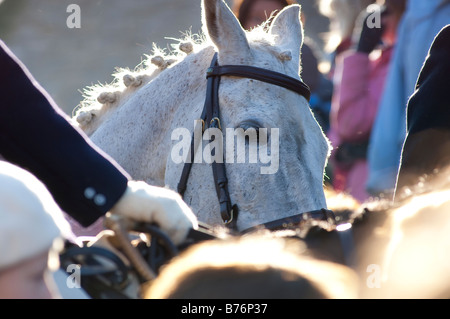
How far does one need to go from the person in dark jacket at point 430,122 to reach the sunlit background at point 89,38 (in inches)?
423

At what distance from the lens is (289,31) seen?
3.52m

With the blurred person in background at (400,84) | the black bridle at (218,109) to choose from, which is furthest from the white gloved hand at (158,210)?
the blurred person in background at (400,84)

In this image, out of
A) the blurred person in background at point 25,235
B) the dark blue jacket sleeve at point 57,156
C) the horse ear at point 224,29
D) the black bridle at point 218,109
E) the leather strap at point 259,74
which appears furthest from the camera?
the horse ear at point 224,29

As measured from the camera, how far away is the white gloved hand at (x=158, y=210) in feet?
5.38

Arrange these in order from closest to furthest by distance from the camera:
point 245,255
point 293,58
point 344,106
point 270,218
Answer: point 245,255 → point 270,218 → point 293,58 → point 344,106

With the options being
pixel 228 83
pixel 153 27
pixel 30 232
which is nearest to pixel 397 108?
pixel 228 83

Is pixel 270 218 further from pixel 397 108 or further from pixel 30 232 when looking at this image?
pixel 397 108

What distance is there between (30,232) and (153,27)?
12728 mm

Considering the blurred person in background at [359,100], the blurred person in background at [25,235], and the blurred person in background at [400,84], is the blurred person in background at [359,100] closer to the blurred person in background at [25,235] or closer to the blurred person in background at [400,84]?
the blurred person in background at [400,84]

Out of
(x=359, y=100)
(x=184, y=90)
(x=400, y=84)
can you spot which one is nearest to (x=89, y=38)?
(x=359, y=100)

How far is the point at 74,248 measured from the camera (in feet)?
5.01

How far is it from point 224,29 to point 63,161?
1496 millimetres

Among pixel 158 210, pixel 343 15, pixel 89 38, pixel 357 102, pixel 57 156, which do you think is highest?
pixel 57 156

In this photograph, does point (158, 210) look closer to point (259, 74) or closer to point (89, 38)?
point (259, 74)
